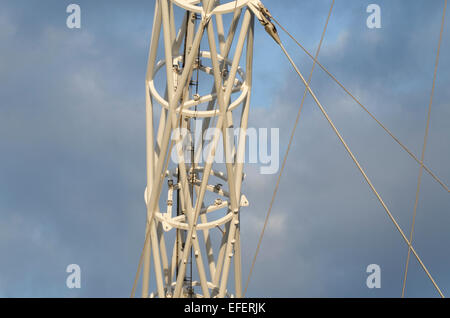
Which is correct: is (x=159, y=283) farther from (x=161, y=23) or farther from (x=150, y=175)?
(x=161, y=23)

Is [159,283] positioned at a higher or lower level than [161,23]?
lower

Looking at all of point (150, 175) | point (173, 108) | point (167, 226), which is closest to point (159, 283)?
point (167, 226)

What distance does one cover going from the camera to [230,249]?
3162 centimetres
